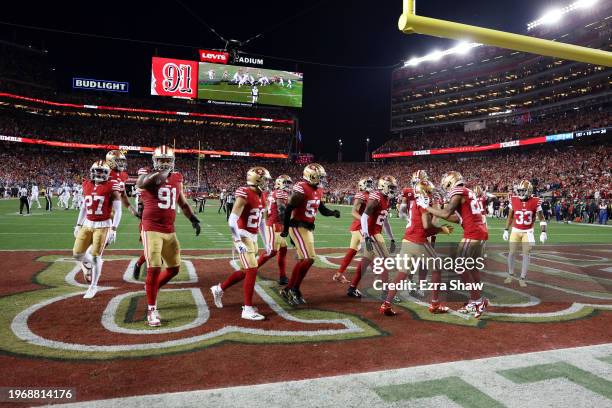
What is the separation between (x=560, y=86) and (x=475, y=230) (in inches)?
2241

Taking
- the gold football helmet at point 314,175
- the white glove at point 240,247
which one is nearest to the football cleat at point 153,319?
the white glove at point 240,247

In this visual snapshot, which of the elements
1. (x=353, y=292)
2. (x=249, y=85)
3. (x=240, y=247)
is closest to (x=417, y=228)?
(x=353, y=292)

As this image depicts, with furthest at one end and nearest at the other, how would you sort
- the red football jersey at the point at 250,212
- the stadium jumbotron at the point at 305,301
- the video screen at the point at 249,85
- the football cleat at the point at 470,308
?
the video screen at the point at 249,85 → the red football jersey at the point at 250,212 → the football cleat at the point at 470,308 → the stadium jumbotron at the point at 305,301

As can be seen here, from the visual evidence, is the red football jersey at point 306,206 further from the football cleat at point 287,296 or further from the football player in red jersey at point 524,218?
the football player in red jersey at point 524,218

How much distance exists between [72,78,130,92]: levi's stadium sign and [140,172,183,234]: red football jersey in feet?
209

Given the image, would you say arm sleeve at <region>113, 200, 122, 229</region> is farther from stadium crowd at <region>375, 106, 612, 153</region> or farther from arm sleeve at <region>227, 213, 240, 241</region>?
stadium crowd at <region>375, 106, 612, 153</region>

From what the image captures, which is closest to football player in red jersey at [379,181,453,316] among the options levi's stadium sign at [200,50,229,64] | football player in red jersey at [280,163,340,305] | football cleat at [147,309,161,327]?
football player in red jersey at [280,163,340,305]

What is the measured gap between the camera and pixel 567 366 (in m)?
3.71

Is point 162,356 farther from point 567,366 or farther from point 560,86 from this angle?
point 560,86

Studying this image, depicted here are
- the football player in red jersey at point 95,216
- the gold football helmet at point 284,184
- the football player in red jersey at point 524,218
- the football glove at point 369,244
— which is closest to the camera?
the football glove at point 369,244

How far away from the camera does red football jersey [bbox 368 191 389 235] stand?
21.3ft

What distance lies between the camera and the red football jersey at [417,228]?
18.7ft

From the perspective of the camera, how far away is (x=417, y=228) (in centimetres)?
575

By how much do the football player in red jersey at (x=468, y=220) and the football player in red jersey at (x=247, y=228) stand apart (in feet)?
7.54
